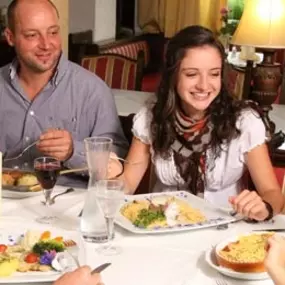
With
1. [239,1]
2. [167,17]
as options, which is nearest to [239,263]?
[239,1]

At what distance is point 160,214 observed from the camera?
1.57m

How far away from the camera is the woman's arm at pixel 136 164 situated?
2.01 meters

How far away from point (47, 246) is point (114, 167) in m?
0.59

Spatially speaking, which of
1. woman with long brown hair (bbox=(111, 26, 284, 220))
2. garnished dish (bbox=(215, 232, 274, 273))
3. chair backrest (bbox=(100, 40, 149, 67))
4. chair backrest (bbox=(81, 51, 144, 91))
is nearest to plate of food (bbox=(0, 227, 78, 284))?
garnished dish (bbox=(215, 232, 274, 273))

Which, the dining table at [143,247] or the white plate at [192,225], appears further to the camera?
the white plate at [192,225]

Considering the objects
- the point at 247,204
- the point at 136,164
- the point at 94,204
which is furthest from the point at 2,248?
the point at 136,164

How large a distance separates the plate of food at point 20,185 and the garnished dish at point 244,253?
0.65m

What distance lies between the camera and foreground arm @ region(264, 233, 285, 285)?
1131mm

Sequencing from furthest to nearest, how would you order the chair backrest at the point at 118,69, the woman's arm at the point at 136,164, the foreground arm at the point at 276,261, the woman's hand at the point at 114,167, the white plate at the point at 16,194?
the chair backrest at the point at 118,69 → the woman's arm at the point at 136,164 → the woman's hand at the point at 114,167 → the white plate at the point at 16,194 → the foreground arm at the point at 276,261

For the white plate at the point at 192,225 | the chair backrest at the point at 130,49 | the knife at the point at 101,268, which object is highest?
the knife at the point at 101,268

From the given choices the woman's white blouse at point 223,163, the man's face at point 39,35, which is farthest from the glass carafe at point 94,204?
the man's face at point 39,35

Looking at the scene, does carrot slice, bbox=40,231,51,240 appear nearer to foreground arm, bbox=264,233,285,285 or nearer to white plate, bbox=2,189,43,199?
white plate, bbox=2,189,43,199

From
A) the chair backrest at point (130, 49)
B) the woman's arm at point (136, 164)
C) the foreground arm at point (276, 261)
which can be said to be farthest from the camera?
the chair backrest at point (130, 49)

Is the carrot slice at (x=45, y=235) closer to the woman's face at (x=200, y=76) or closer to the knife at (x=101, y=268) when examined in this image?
the knife at (x=101, y=268)
